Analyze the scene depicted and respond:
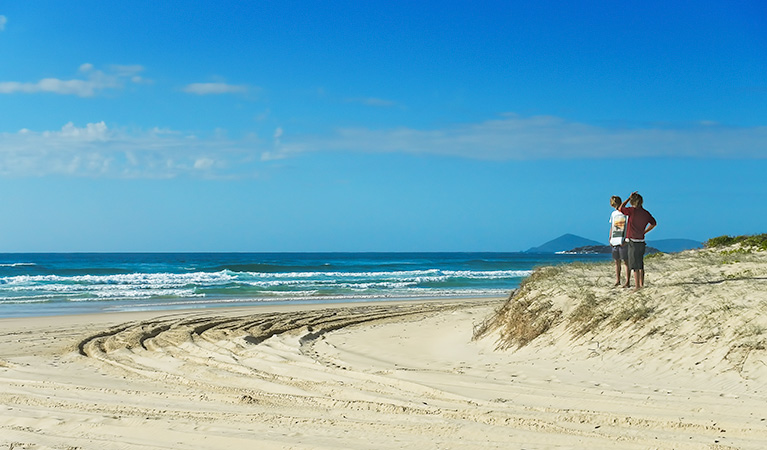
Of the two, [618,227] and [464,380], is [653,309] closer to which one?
[618,227]

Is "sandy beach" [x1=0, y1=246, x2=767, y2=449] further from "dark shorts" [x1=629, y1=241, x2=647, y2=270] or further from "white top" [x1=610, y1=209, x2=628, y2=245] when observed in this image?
"white top" [x1=610, y1=209, x2=628, y2=245]

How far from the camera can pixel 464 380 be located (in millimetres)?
7301

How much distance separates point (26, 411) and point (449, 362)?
4.75 meters

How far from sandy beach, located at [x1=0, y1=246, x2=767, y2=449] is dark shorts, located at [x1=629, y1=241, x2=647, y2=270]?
1.37 ft

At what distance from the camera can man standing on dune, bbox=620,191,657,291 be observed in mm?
9148

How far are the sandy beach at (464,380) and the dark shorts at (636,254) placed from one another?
1.37 ft

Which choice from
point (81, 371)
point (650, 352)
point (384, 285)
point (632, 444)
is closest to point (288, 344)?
point (81, 371)

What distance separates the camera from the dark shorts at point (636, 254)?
29.9ft

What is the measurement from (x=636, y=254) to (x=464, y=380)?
336cm

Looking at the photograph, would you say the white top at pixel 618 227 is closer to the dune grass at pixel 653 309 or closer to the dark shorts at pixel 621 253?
the dark shorts at pixel 621 253

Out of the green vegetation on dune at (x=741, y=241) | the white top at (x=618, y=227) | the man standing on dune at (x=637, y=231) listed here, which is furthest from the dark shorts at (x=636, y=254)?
the green vegetation on dune at (x=741, y=241)

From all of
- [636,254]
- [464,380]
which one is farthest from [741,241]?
[464,380]

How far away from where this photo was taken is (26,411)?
646cm

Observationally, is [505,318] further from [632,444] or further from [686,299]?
[632,444]
